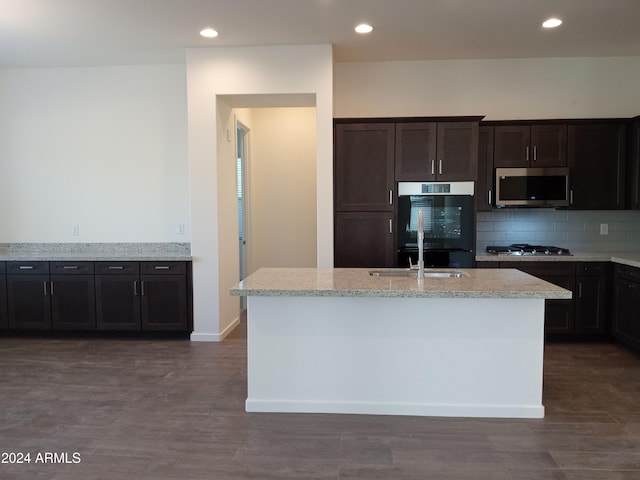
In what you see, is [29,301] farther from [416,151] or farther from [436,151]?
[436,151]

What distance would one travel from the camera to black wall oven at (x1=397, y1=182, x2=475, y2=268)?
418 cm

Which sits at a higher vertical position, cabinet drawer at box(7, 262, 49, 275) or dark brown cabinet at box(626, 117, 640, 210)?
dark brown cabinet at box(626, 117, 640, 210)

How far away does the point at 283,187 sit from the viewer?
5738 mm

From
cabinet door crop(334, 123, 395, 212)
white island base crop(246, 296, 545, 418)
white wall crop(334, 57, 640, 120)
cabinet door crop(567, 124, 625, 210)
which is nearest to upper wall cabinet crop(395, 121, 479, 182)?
cabinet door crop(334, 123, 395, 212)

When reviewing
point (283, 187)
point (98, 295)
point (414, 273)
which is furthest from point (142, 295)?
point (414, 273)

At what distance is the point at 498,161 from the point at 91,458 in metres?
4.18

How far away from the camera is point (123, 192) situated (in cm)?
486

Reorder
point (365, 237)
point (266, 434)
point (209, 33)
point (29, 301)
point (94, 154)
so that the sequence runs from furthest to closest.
Answer: point (94, 154)
point (29, 301)
point (365, 237)
point (209, 33)
point (266, 434)

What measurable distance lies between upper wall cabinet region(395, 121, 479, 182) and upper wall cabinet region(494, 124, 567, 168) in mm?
388

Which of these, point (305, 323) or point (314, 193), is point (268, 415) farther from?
point (314, 193)

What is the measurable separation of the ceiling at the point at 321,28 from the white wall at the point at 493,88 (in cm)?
15

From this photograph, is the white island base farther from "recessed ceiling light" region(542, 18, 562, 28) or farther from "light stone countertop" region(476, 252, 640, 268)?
"recessed ceiling light" region(542, 18, 562, 28)

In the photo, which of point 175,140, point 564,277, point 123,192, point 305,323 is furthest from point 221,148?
point 564,277

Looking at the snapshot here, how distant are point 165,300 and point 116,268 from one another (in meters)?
0.60
